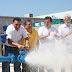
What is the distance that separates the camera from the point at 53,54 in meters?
3.85

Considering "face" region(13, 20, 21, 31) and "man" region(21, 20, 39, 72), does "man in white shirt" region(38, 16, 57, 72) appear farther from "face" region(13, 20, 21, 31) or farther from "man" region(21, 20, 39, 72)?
"face" region(13, 20, 21, 31)

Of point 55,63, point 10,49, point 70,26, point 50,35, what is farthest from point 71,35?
point 10,49

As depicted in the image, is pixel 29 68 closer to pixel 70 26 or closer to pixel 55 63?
pixel 55 63

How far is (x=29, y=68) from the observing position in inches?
156

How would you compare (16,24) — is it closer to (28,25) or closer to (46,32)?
(28,25)

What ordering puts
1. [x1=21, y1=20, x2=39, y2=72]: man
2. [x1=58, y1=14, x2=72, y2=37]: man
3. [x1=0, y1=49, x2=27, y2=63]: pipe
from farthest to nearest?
1. [x1=58, y1=14, x2=72, y2=37]: man
2. [x1=21, y1=20, x2=39, y2=72]: man
3. [x1=0, y1=49, x2=27, y2=63]: pipe

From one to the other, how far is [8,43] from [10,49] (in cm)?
18

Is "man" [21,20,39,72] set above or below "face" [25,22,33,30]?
below

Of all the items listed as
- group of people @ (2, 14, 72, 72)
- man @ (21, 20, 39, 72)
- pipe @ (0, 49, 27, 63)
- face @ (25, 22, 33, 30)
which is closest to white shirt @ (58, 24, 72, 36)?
group of people @ (2, 14, 72, 72)

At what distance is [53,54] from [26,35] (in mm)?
695

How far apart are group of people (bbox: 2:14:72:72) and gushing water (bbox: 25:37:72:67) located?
0.14 meters

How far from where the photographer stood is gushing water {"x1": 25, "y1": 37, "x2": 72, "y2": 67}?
3.54 m

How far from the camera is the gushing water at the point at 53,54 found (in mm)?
3535

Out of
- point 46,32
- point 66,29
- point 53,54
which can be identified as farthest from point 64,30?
point 53,54
